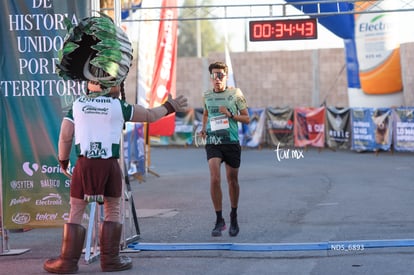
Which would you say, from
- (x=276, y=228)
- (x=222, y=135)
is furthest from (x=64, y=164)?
(x=276, y=228)

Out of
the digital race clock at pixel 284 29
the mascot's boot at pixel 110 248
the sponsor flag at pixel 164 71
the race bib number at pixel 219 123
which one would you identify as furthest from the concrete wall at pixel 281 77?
the mascot's boot at pixel 110 248

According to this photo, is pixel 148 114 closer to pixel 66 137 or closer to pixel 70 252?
pixel 66 137

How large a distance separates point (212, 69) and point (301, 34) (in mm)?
3864

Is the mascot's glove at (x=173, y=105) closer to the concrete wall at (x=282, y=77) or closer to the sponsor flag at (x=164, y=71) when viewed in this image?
the sponsor flag at (x=164, y=71)

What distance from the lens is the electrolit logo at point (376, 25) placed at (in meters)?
24.3

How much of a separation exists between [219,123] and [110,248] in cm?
253

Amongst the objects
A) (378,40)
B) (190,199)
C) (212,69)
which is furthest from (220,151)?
(378,40)

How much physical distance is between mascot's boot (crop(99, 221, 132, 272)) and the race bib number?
91.2 inches

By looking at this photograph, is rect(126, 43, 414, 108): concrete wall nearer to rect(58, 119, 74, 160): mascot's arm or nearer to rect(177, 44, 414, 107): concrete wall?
rect(177, 44, 414, 107): concrete wall

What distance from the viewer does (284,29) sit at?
42.9 ft

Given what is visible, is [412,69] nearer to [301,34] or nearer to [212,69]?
[301,34]

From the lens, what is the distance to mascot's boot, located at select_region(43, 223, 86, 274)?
7.46 m

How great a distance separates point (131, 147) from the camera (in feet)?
55.8

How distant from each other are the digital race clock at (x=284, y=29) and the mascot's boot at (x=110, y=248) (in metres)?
6.29
